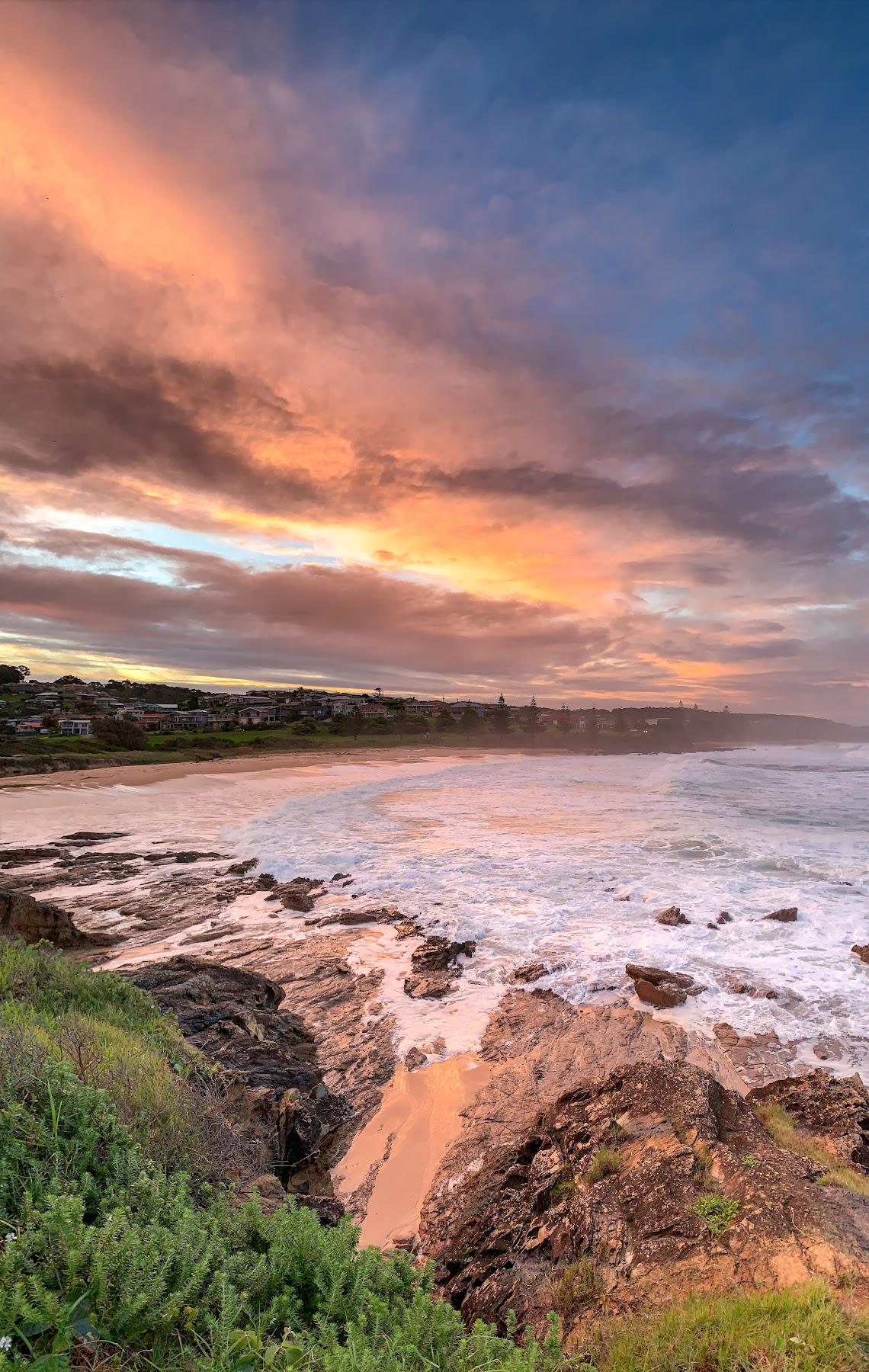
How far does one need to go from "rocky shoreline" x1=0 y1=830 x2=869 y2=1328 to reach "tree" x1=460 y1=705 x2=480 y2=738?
112655mm

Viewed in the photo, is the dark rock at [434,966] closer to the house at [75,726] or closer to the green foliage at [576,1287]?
the green foliage at [576,1287]

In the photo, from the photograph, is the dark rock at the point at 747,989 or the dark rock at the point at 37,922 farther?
the dark rock at the point at 37,922

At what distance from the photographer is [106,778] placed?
46062 millimetres

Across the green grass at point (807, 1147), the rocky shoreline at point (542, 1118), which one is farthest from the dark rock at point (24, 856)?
the green grass at point (807, 1147)

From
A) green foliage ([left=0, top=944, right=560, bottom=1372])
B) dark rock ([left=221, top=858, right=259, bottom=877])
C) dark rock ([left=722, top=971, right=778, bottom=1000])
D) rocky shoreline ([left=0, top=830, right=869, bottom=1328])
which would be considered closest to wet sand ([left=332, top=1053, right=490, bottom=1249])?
rocky shoreline ([left=0, top=830, right=869, bottom=1328])

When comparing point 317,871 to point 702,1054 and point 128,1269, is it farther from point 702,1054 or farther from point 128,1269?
point 128,1269

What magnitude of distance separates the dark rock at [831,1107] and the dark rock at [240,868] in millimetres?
15063

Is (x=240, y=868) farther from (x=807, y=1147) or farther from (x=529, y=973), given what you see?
(x=807, y=1147)

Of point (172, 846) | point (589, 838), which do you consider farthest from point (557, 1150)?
point (172, 846)

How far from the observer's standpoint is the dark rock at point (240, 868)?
1862 cm

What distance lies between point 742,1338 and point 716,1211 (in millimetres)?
1266

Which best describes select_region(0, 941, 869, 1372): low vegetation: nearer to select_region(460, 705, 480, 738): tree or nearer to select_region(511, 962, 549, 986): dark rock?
select_region(511, 962, 549, 986): dark rock

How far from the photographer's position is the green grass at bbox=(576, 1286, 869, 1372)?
299 cm

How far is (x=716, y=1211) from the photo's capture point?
432 cm
